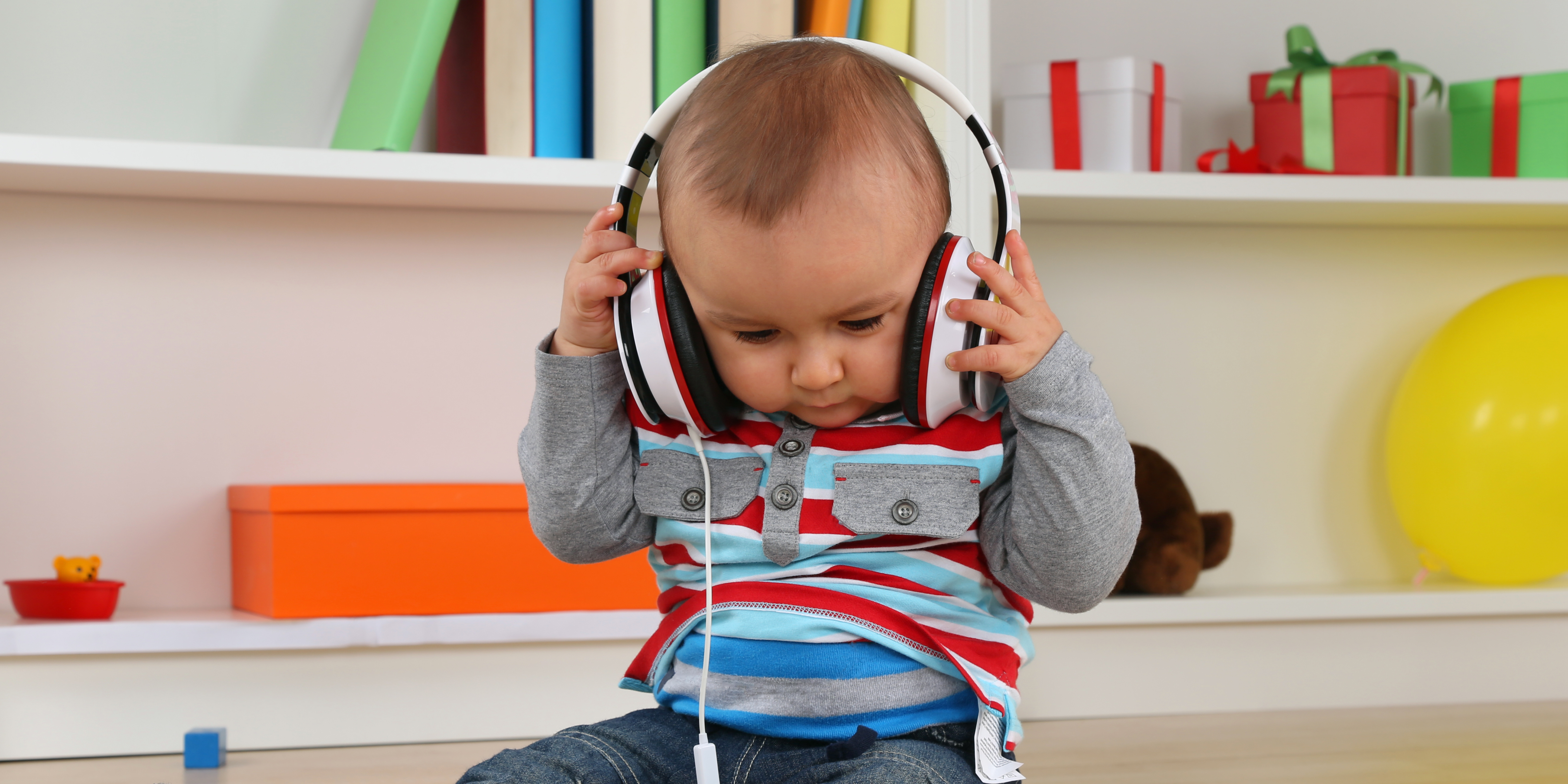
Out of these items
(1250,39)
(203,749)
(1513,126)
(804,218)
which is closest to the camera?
(804,218)

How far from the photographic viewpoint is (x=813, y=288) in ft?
2.09

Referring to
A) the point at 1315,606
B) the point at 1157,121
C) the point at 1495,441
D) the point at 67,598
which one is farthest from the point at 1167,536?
the point at 67,598

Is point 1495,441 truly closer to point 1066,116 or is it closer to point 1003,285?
point 1066,116

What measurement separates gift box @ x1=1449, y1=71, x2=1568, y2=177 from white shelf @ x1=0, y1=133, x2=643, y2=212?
1.02 meters

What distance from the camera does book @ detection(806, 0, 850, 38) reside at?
126cm

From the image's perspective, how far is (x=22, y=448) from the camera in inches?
53.4

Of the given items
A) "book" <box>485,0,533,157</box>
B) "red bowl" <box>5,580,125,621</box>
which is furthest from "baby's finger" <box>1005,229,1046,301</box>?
"red bowl" <box>5,580,125,621</box>

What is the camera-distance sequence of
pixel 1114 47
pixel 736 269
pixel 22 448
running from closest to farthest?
pixel 736 269, pixel 22 448, pixel 1114 47

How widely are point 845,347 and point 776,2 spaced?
71 centimetres

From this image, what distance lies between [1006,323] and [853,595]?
18 centimetres

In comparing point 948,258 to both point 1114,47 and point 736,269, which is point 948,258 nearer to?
point 736,269

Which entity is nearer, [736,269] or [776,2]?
[736,269]

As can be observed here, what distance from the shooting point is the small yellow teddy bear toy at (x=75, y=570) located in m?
1.24

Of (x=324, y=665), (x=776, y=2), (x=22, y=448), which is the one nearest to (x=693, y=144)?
(x=776, y=2)
